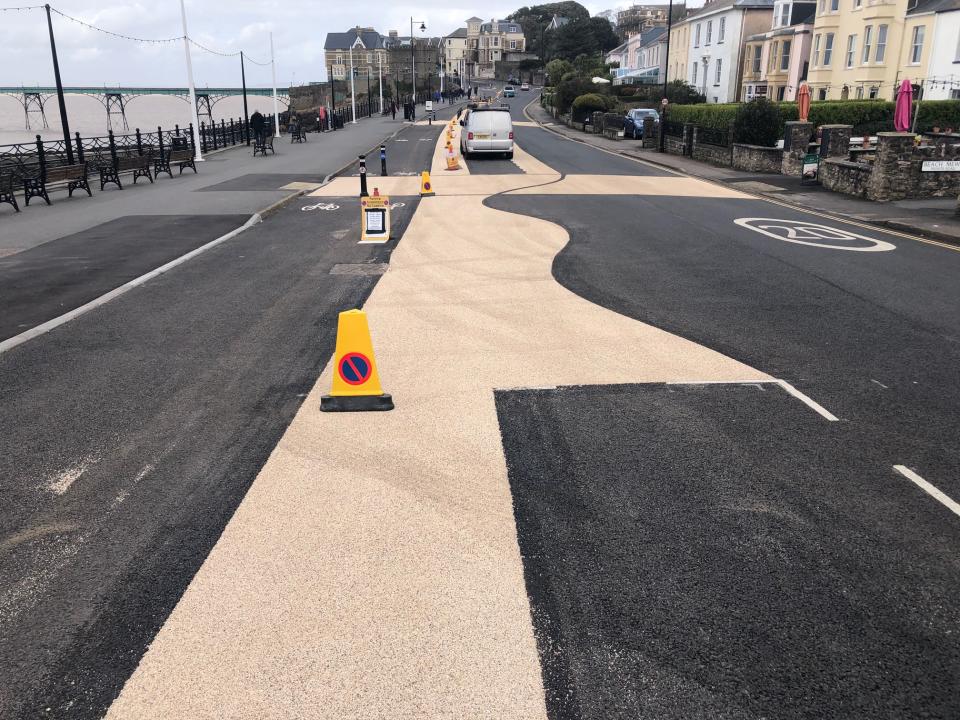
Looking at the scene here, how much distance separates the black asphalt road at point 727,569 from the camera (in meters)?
3.41

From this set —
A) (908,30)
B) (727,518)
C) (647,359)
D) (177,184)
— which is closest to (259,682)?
(727,518)

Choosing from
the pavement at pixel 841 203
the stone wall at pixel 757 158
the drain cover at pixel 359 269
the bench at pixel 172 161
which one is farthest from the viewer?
the stone wall at pixel 757 158

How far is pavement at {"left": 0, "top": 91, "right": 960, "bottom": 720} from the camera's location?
3.48 metres

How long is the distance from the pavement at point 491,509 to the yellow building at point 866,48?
124ft

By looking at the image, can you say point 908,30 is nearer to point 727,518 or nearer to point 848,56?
point 848,56

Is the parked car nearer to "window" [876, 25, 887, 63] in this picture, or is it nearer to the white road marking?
"window" [876, 25, 887, 63]

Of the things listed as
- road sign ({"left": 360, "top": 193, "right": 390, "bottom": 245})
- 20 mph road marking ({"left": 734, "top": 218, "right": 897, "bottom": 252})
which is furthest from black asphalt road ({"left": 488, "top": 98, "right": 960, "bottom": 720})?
road sign ({"left": 360, "top": 193, "right": 390, "bottom": 245})

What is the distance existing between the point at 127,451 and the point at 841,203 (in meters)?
19.1

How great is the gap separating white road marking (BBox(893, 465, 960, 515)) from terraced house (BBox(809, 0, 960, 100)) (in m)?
37.0

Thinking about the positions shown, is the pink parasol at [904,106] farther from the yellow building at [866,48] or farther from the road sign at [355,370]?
the yellow building at [866,48]

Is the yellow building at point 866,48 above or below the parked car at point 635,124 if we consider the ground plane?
above

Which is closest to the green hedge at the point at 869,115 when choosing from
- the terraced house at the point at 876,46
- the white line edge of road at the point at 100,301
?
the terraced house at the point at 876,46

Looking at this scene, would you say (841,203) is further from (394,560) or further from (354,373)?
(394,560)

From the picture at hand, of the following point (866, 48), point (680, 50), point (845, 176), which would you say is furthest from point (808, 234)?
point (680, 50)
